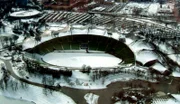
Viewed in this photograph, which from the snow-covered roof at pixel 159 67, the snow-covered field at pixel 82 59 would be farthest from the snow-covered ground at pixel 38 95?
the snow-covered roof at pixel 159 67

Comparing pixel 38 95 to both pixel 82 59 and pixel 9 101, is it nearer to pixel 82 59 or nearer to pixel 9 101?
pixel 9 101

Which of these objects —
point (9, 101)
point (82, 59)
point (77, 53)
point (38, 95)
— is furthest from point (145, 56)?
point (9, 101)

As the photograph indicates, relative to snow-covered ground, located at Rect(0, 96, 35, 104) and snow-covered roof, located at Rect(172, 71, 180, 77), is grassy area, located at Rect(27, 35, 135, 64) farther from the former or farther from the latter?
snow-covered ground, located at Rect(0, 96, 35, 104)

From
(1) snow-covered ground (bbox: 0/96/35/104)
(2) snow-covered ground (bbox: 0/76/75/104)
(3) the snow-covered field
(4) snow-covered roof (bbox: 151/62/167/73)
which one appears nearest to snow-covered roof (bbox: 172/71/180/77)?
(4) snow-covered roof (bbox: 151/62/167/73)

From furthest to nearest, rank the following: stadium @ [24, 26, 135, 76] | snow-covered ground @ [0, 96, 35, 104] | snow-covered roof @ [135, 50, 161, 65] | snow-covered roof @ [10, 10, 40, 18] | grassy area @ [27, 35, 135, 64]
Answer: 1. snow-covered roof @ [10, 10, 40, 18]
2. grassy area @ [27, 35, 135, 64]
3. stadium @ [24, 26, 135, 76]
4. snow-covered roof @ [135, 50, 161, 65]
5. snow-covered ground @ [0, 96, 35, 104]

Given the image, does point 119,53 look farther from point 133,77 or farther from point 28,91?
point 28,91

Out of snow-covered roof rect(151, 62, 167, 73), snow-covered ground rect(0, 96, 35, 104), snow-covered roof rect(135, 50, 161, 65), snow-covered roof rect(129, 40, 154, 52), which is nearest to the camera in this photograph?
snow-covered ground rect(0, 96, 35, 104)

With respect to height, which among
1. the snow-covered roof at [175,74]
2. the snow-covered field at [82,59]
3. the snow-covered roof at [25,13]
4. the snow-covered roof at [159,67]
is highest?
the snow-covered roof at [25,13]

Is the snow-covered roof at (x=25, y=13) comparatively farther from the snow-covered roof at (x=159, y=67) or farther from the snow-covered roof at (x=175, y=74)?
the snow-covered roof at (x=175, y=74)

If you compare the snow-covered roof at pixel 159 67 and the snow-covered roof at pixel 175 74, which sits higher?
the snow-covered roof at pixel 159 67

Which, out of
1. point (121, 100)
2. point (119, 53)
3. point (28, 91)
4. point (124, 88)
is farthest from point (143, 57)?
point (28, 91)
